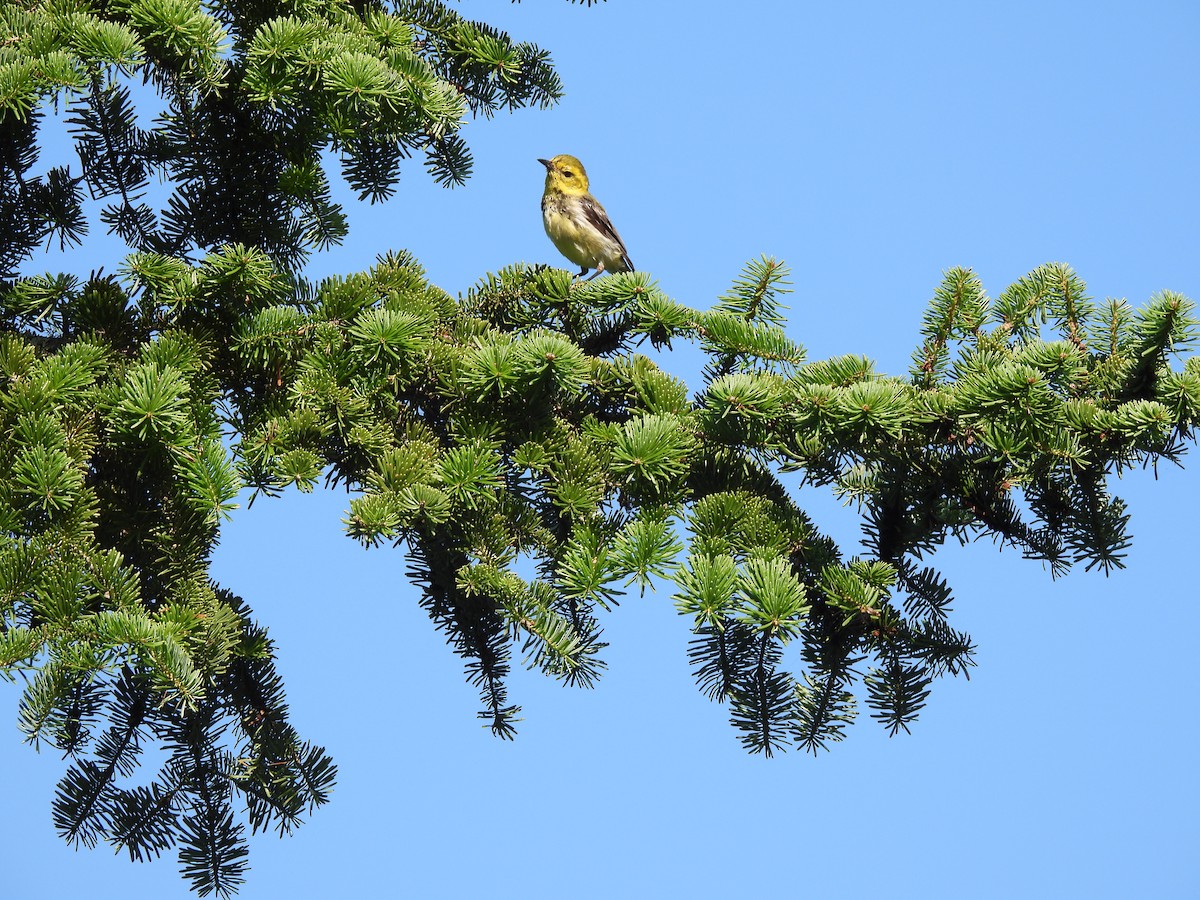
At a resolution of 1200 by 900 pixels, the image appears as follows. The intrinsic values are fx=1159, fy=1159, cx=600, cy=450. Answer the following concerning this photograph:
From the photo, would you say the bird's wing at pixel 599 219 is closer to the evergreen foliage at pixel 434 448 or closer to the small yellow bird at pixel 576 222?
the small yellow bird at pixel 576 222

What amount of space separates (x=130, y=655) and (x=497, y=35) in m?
2.86

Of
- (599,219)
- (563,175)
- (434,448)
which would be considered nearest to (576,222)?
(599,219)

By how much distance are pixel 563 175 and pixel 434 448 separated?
4204 millimetres

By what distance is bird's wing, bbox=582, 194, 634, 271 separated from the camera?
Result: 710 centimetres

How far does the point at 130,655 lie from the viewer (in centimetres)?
294

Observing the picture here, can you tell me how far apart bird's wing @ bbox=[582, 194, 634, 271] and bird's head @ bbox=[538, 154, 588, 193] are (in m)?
0.13

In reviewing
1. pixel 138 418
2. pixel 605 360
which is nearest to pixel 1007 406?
pixel 605 360

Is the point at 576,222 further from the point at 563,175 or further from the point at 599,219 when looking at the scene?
the point at 563,175

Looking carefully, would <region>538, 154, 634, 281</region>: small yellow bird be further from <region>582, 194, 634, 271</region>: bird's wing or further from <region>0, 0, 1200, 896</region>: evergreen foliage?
<region>0, 0, 1200, 896</region>: evergreen foliage

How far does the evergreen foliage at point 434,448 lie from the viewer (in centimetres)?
311

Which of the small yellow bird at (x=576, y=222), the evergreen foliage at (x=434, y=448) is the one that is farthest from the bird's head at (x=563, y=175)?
the evergreen foliage at (x=434, y=448)

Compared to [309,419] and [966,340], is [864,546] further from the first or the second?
[309,419]

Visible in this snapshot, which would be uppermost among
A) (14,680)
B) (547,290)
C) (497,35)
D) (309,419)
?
(497,35)

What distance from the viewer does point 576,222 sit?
7027 millimetres
